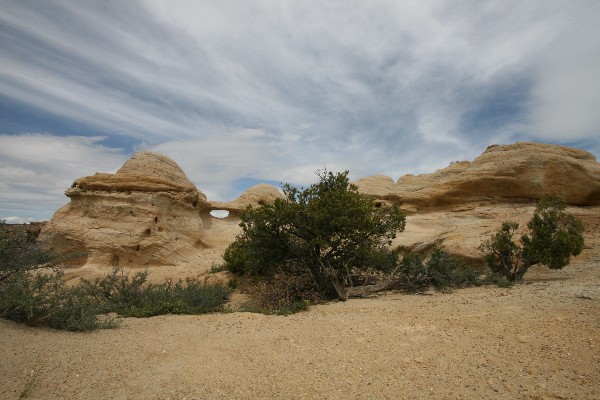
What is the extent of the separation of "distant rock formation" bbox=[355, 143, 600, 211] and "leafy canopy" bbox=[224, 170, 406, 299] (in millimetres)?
9391

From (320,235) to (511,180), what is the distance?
13.5 m

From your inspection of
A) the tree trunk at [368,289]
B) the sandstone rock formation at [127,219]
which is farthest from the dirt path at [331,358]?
the sandstone rock formation at [127,219]

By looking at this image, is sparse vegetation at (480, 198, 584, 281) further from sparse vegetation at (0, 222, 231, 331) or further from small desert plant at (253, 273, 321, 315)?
sparse vegetation at (0, 222, 231, 331)

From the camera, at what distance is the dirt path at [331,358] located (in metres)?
3.70

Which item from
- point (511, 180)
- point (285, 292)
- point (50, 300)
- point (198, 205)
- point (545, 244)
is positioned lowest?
point (285, 292)

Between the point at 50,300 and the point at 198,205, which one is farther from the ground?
the point at 198,205

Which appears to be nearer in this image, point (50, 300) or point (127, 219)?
point (50, 300)

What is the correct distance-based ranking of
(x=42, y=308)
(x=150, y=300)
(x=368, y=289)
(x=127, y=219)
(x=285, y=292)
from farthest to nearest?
1. (x=127, y=219)
2. (x=368, y=289)
3. (x=285, y=292)
4. (x=150, y=300)
5. (x=42, y=308)

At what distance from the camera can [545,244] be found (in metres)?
10.1

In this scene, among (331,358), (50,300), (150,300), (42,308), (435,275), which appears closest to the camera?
(331,358)

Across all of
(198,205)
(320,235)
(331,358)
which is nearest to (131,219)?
(198,205)

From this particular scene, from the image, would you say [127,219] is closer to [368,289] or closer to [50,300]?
[50,300]

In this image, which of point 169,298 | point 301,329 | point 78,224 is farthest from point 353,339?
point 78,224

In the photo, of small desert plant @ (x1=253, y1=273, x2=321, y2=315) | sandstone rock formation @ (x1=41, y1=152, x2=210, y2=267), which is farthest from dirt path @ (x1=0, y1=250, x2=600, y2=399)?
sandstone rock formation @ (x1=41, y1=152, x2=210, y2=267)
